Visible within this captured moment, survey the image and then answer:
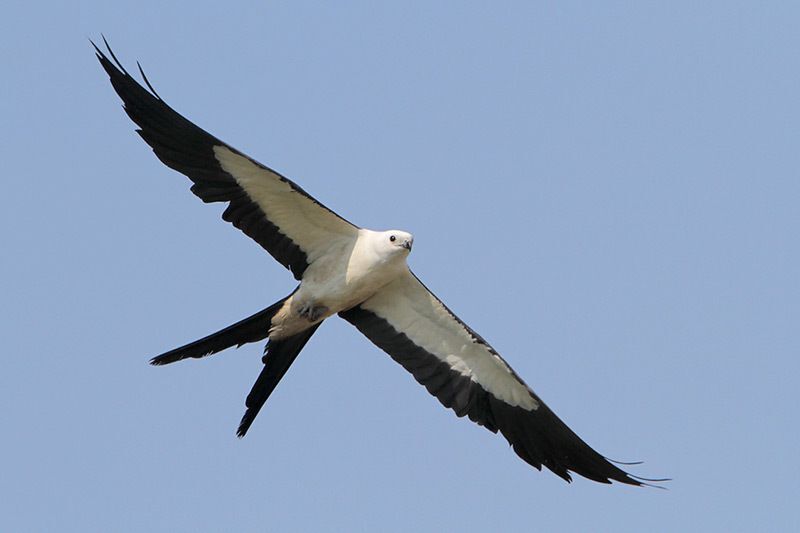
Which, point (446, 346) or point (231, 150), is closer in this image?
point (231, 150)

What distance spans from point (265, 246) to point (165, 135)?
1582 millimetres

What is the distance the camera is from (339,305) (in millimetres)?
15648

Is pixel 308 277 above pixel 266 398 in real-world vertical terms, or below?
above

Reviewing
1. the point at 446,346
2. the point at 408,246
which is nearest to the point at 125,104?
the point at 408,246

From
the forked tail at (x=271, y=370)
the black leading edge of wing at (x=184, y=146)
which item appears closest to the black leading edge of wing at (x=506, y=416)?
the forked tail at (x=271, y=370)

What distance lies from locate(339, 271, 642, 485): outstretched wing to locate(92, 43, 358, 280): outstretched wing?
1002mm

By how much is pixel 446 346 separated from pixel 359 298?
111 cm

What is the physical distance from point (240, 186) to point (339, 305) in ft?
5.35

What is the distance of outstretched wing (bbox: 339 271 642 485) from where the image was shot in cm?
1586

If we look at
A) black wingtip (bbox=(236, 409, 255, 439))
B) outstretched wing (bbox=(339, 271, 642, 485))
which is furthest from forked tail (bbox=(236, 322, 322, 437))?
outstretched wing (bbox=(339, 271, 642, 485))

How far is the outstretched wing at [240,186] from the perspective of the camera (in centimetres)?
1482

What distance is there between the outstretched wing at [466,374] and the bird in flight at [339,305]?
0.04 ft

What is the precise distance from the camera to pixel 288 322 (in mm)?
15430

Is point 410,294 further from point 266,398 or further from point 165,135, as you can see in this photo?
point 165,135
